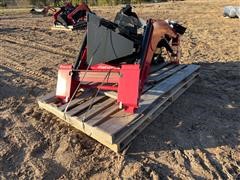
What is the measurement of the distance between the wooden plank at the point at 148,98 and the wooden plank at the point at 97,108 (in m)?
0.24

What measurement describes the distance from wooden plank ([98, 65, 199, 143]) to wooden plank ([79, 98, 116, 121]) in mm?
242

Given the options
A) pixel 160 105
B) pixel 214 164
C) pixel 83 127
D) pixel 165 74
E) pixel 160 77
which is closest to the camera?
pixel 214 164

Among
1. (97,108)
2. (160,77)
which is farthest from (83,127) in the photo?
(160,77)

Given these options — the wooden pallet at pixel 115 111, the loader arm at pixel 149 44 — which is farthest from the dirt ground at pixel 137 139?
the loader arm at pixel 149 44

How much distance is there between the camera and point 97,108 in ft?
11.5

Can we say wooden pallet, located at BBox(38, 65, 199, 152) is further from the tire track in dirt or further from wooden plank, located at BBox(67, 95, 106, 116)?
the tire track in dirt

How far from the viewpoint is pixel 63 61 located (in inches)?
239

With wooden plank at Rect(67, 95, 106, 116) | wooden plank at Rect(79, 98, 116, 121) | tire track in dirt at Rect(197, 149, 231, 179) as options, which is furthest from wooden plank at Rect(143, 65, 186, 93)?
tire track in dirt at Rect(197, 149, 231, 179)

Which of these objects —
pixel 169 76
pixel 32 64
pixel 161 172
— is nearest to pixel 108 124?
pixel 161 172

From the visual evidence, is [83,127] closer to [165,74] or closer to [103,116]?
[103,116]

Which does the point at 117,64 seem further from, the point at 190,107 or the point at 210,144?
the point at 210,144

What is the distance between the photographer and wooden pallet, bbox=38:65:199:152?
3061 millimetres

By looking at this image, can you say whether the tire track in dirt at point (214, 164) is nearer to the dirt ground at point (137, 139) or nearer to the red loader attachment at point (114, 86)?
the dirt ground at point (137, 139)

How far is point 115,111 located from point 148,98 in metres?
0.49
